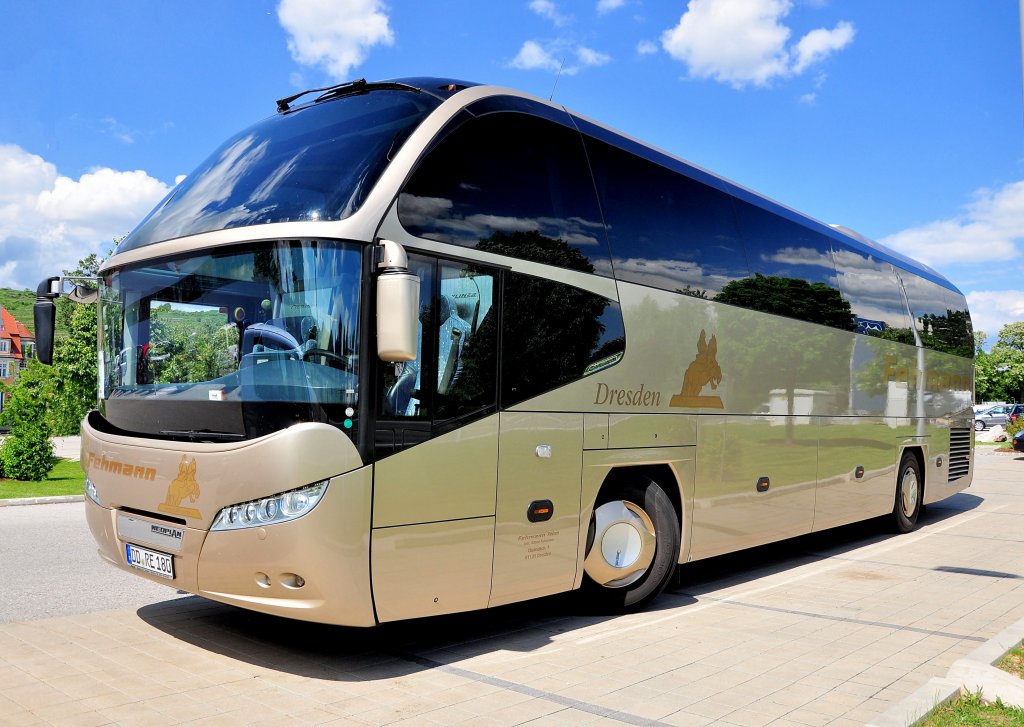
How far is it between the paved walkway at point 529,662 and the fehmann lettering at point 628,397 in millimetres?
1787

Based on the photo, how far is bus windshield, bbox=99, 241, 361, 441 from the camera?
5086mm

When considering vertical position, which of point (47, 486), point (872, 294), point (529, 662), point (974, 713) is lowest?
point (47, 486)

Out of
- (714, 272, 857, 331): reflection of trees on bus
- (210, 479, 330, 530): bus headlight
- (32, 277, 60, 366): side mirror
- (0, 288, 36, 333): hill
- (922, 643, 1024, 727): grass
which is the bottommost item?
(922, 643, 1024, 727): grass

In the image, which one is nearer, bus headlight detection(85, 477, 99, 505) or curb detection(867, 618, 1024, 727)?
curb detection(867, 618, 1024, 727)

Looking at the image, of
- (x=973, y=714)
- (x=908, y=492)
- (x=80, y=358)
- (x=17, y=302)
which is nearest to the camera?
(x=973, y=714)

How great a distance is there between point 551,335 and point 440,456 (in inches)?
55.8

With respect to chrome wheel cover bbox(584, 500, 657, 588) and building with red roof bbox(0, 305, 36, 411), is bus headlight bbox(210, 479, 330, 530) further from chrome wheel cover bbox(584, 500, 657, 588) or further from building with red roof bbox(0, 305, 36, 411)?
building with red roof bbox(0, 305, 36, 411)

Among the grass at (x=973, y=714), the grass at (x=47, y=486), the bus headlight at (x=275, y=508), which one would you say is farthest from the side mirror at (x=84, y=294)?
the grass at (x=47, y=486)

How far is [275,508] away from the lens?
5008 millimetres

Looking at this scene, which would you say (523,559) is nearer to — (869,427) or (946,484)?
(869,427)

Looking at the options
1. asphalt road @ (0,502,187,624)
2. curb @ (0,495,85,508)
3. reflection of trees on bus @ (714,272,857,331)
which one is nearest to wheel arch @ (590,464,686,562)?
reflection of trees on bus @ (714,272,857,331)

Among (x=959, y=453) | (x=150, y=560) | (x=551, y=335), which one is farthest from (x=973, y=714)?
(x=959, y=453)

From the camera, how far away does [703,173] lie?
8930mm

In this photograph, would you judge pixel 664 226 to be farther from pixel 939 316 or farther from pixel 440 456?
pixel 939 316
